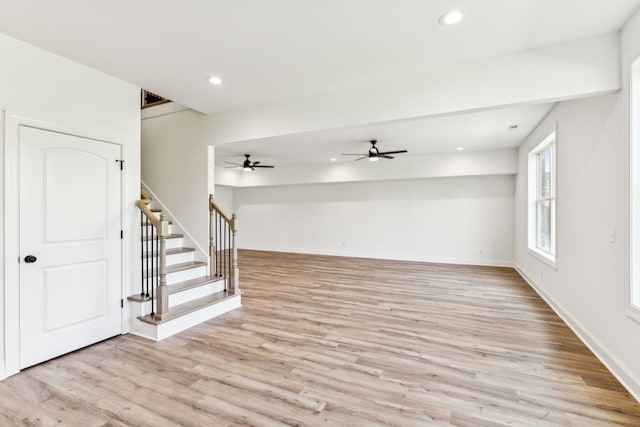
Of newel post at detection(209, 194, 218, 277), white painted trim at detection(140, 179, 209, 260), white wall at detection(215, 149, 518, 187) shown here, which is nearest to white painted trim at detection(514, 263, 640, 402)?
white wall at detection(215, 149, 518, 187)

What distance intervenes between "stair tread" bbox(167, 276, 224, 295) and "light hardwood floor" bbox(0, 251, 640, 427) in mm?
534

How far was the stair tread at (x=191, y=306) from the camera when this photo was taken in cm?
320

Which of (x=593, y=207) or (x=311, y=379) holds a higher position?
(x=593, y=207)

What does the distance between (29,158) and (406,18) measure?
3.33m

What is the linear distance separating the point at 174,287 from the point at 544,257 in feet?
17.5

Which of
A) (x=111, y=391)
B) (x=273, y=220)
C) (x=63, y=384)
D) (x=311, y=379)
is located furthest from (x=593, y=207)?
(x=273, y=220)

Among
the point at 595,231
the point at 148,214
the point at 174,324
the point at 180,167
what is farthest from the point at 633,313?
the point at 180,167

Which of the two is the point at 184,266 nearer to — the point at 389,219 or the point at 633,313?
the point at 633,313

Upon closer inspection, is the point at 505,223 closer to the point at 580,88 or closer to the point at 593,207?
the point at 593,207

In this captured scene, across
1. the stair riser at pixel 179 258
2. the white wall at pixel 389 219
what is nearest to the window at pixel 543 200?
the white wall at pixel 389 219

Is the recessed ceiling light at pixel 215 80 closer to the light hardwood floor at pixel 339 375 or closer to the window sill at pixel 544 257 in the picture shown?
the light hardwood floor at pixel 339 375

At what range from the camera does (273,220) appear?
9906 millimetres

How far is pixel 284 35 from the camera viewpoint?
8.13 ft

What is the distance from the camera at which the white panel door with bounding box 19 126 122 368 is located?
8.54 ft
